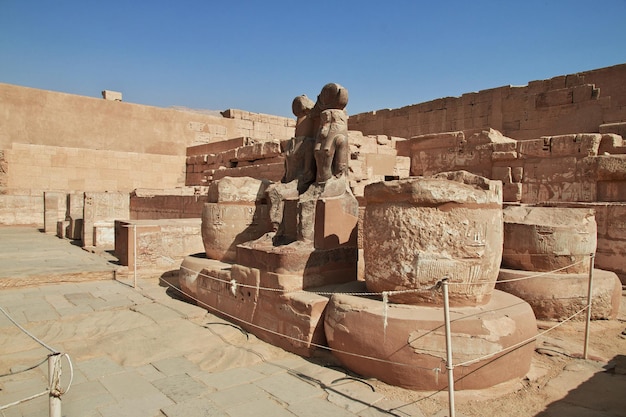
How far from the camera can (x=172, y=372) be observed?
3594 mm

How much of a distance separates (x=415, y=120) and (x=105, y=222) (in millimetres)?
10496

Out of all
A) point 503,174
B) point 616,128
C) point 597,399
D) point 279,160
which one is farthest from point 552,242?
point 279,160

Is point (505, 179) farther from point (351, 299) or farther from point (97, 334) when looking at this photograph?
point (97, 334)

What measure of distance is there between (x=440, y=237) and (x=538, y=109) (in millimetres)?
10849

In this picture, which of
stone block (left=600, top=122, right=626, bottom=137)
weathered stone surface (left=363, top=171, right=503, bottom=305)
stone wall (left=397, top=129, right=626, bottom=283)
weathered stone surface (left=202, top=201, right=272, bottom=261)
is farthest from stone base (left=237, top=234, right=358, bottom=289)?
stone block (left=600, top=122, right=626, bottom=137)

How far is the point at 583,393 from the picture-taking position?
324 centimetres

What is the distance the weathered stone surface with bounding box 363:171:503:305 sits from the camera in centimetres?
339

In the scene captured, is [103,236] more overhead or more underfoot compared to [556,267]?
more underfoot

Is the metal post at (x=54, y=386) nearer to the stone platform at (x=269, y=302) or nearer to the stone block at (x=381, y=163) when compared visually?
the stone platform at (x=269, y=302)

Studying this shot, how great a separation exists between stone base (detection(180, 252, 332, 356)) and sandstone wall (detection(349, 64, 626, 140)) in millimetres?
8500

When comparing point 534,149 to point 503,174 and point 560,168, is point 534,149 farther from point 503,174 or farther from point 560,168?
point 503,174

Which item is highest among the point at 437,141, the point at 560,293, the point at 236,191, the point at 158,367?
the point at 437,141

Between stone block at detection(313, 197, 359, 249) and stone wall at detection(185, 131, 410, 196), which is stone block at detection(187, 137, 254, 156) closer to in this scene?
stone wall at detection(185, 131, 410, 196)

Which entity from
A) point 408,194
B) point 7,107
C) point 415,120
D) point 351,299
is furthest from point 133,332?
point 7,107
